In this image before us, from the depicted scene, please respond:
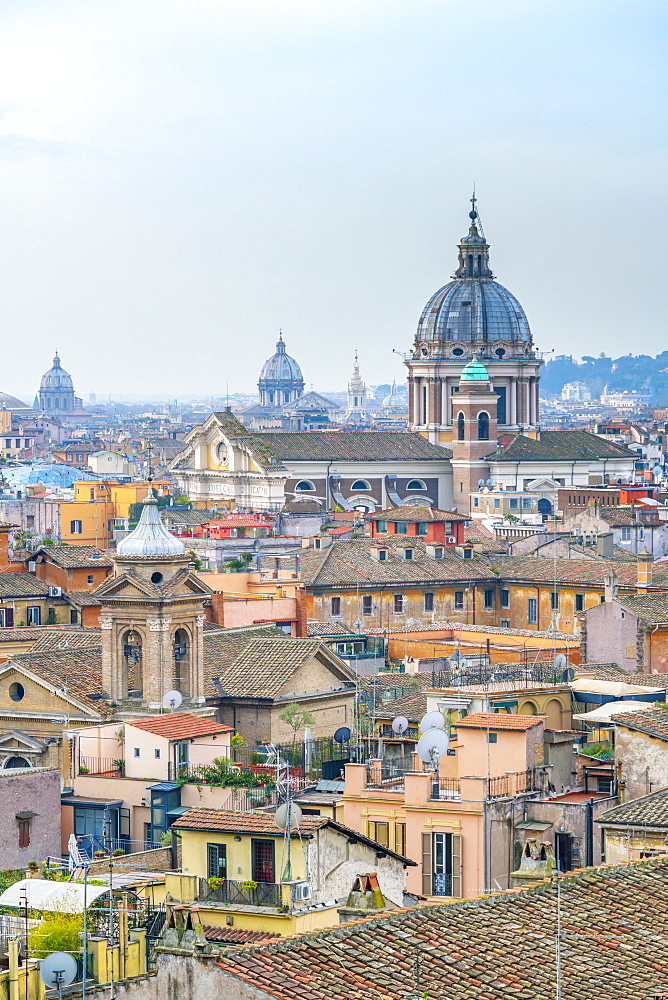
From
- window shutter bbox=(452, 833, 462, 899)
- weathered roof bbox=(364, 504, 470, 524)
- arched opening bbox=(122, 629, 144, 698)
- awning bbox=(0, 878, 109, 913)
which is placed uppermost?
weathered roof bbox=(364, 504, 470, 524)

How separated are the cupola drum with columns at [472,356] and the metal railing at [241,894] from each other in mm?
81343

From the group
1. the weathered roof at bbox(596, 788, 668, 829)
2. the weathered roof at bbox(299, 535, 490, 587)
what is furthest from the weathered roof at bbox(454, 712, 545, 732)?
the weathered roof at bbox(299, 535, 490, 587)

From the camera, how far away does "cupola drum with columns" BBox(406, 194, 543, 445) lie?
10169 centimetres

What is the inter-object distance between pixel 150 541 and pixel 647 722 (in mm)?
8487

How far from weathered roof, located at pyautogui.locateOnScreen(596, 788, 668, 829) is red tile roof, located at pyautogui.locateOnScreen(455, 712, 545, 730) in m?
2.48

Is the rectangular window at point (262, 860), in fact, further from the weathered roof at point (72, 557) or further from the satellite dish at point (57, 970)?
the weathered roof at point (72, 557)

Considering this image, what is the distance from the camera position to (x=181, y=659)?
30.2 m

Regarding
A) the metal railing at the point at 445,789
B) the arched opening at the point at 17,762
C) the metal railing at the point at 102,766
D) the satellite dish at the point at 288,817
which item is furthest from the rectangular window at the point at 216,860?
the arched opening at the point at 17,762

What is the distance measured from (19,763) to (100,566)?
18.5m

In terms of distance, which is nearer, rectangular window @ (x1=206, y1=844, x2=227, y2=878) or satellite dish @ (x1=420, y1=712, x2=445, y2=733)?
rectangular window @ (x1=206, y1=844, x2=227, y2=878)

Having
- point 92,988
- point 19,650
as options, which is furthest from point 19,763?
point 92,988

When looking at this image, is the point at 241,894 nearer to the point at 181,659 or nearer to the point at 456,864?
the point at 456,864

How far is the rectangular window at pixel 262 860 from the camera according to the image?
20297mm

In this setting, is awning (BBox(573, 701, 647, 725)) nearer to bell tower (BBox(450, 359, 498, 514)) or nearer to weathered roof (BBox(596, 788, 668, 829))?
weathered roof (BBox(596, 788, 668, 829))
